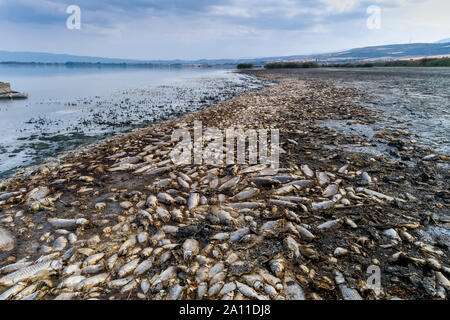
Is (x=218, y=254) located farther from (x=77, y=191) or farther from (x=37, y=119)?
(x=37, y=119)

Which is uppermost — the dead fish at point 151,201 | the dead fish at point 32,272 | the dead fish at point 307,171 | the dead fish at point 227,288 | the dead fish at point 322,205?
the dead fish at point 307,171

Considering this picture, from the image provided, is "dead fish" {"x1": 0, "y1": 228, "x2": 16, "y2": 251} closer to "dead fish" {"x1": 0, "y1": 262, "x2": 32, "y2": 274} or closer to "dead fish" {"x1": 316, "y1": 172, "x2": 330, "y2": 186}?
"dead fish" {"x1": 0, "y1": 262, "x2": 32, "y2": 274}

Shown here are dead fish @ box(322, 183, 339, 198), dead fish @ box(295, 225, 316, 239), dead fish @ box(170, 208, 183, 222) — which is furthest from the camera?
dead fish @ box(322, 183, 339, 198)

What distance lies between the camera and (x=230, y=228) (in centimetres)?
441

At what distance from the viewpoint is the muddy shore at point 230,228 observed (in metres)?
3.16

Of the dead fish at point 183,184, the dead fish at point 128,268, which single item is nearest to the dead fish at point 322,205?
the dead fish at point 183,184

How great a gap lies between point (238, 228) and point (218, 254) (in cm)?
78

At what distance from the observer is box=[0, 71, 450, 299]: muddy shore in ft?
10.4

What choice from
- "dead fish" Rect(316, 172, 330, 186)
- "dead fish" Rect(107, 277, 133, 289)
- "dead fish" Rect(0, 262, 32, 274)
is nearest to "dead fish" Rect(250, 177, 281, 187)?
"dead fish" Rect(316, 172, 330, 186)

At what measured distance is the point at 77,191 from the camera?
5.93 metres

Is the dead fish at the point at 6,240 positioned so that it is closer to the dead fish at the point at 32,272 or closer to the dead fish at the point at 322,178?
the dead fish at the point at 32,272

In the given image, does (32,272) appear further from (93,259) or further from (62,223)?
(62,223)

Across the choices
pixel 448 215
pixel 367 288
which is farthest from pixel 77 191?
pixel 448 215

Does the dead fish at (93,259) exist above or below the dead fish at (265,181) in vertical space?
below
